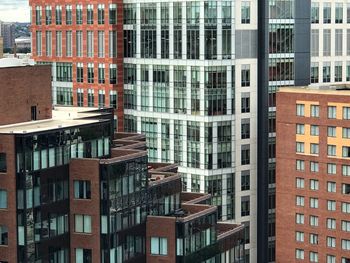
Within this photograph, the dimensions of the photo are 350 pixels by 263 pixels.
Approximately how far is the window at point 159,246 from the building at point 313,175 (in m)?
39.5

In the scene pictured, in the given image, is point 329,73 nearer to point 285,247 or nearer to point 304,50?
point 304,50

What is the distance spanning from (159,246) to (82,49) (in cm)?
6353

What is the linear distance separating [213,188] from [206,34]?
71.8ft

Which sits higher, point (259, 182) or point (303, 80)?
point (303, 80)

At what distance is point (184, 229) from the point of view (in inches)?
4380

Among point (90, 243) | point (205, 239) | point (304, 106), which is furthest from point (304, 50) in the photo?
point (90, 243)

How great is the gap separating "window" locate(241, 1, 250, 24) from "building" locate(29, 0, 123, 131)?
20.7 meters

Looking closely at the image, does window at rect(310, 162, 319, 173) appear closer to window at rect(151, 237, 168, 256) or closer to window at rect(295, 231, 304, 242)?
window at rect(295, 231, 304, 242)

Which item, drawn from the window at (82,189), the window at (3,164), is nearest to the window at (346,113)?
the window at (82,189)

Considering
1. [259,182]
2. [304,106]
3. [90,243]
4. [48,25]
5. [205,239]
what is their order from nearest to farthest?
[90,243], [205,239], [304,106], [259,182], [48,25]

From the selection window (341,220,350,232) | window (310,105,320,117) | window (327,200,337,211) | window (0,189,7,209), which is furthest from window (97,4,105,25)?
window (0,189,7,209)

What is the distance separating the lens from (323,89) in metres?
150

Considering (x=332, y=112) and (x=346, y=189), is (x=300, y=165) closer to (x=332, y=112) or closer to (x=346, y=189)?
(x=346, y=189)

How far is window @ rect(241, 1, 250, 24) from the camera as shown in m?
154
